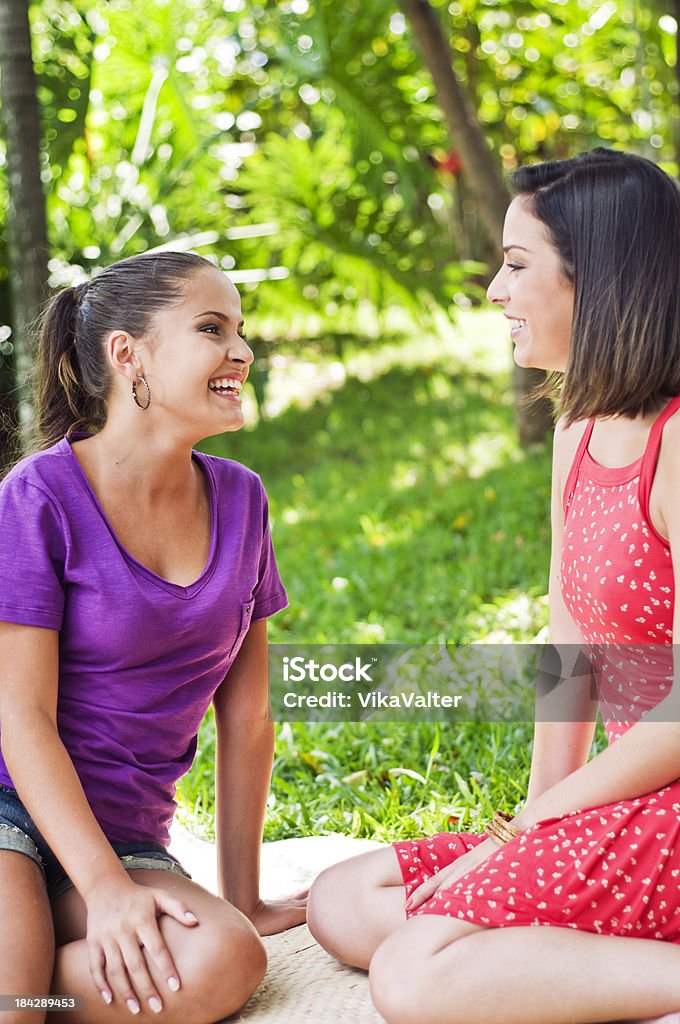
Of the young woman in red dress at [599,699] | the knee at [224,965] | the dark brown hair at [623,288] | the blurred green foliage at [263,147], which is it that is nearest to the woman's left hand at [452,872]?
the young woman in red dress at [599,699]

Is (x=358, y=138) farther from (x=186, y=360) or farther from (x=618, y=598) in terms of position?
(x=618, y=598)

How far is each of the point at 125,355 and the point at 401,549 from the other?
2557 mm

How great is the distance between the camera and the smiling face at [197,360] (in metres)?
1.91

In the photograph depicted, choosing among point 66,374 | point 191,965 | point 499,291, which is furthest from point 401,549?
point 191,965

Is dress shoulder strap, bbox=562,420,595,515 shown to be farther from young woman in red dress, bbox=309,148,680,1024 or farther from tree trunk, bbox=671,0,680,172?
tree trunk, bbox=671,0,680,172

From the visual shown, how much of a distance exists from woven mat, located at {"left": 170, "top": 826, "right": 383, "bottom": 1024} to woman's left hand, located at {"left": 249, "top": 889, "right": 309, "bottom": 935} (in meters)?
0.01

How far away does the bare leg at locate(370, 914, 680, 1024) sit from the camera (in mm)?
1543

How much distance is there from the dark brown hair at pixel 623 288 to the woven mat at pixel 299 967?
957 mm

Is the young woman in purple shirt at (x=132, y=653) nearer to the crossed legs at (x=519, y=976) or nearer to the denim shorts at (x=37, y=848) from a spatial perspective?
the denim shorts at (x=37, y=848)

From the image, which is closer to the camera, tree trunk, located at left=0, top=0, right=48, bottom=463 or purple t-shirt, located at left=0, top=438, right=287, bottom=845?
purple t-shirt, located at left=0, top=438, right=287, bottom=845

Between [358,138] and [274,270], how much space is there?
0.79 metres

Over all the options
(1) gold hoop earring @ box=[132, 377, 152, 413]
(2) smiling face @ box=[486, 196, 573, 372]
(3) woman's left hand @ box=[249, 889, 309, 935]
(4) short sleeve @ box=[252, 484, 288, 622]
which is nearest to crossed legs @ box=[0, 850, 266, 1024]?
(3) woman's left hand @ box=[249, 889, 309, 935]

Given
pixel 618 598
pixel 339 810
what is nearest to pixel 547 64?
pixel 339 810

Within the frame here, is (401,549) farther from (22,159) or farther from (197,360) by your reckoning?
(197,360)
